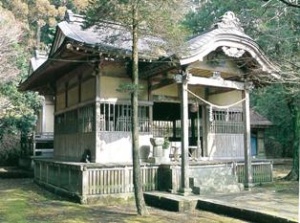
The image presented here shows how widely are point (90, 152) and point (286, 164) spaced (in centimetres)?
1852

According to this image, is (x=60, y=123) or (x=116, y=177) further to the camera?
(x=60, y=123)

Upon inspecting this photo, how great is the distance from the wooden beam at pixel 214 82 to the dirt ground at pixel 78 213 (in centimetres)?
413

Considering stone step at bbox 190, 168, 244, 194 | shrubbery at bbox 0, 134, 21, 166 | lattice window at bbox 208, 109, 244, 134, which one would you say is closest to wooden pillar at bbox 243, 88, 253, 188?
stone step at bbox 190, 168, 244, 194

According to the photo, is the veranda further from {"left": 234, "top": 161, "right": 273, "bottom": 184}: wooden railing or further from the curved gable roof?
the curved gable roof

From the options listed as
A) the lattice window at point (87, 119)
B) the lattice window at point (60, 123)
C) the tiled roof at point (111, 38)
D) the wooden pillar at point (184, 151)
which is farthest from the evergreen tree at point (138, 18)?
the lattice window at point (60, 123)

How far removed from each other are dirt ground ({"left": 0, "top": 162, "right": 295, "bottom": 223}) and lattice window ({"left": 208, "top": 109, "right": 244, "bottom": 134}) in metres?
5.40

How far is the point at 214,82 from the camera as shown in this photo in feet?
41.4

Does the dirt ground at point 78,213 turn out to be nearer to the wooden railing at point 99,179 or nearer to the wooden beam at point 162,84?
the wooden railing at point 99,179

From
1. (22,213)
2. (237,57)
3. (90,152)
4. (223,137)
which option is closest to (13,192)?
(90,152)

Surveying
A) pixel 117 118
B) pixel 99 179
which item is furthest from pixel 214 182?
pixel 117 118

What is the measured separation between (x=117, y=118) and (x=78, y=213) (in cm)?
420

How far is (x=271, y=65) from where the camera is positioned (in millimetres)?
12883

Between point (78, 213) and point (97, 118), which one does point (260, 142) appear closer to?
point (97, 118)

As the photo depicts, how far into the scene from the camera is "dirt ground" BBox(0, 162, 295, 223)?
29.5 ft
